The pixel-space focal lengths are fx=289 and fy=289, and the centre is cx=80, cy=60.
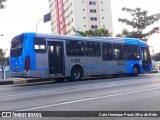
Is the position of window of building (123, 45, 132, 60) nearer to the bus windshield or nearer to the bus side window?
the bus side window

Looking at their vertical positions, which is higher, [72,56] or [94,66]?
[72,56]

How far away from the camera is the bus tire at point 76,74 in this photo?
2015cm

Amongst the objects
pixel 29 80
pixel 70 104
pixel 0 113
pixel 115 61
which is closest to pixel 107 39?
pixel 115 61

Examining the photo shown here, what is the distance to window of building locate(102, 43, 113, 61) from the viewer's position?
22422 mm

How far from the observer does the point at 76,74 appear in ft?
67.3

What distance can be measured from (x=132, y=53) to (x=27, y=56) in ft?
35.7

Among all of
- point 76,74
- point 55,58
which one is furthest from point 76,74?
point 55,58

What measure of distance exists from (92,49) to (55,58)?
3823mm

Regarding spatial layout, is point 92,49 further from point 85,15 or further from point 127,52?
point 85,15

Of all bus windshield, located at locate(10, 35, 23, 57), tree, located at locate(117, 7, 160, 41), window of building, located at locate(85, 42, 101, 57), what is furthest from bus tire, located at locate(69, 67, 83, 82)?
tree, located at locate(117, 7, 160, 41)

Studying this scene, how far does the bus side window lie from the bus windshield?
944mm

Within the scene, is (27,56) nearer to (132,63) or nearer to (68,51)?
(68,51)

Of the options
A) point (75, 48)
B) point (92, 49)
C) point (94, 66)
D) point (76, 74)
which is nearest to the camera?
point (75, 48)

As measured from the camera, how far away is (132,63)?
25078 mm
